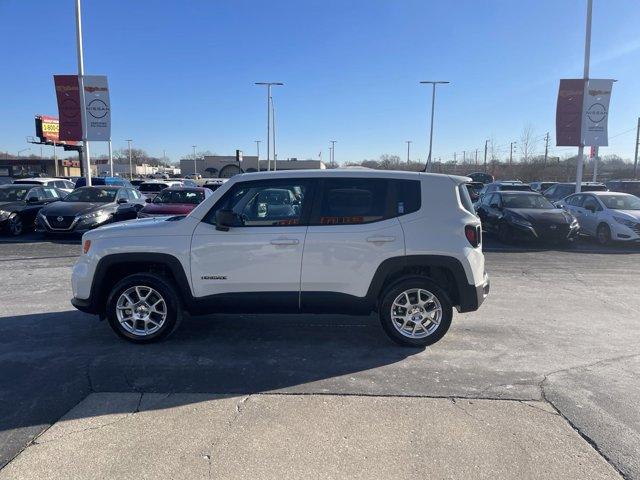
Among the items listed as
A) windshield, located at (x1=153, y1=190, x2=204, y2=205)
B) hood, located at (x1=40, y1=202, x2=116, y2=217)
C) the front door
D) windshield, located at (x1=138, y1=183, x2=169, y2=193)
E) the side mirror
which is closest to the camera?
the side mirror

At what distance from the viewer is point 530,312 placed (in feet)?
21.2

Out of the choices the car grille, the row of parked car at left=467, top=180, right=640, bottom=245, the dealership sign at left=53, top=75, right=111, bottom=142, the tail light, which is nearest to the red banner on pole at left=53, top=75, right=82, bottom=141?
the dealership sign at left=53, top=75, right=111, bottom=142

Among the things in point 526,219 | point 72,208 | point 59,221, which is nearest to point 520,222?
point 526,219

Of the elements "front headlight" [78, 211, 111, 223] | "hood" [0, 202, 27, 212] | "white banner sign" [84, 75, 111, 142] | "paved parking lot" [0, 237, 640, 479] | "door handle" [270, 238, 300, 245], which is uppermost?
"white banner sign" [84, 75, 111, 142]

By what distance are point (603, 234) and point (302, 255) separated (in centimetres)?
1200

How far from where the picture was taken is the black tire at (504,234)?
518 inches

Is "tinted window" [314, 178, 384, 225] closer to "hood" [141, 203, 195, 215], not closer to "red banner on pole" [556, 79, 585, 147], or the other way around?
"hood" [141, 203, 195, 215]

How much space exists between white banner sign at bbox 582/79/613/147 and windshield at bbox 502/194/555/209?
6016 millimetres

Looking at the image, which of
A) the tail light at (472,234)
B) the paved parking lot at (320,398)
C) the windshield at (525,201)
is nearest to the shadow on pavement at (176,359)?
the paved parking lot at (320,398)

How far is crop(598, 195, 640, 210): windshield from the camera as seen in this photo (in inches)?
542

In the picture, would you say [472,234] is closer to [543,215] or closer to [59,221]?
[543,215]

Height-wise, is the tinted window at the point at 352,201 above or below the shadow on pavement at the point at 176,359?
above

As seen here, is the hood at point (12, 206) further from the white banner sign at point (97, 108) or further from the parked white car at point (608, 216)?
the parked white car at point (608, 216)

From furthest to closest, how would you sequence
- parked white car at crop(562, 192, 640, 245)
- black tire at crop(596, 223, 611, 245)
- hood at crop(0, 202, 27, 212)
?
hood at crop(0, 202, 27, 212), black tire at crop(596, 223, 611, 245), parked white car at crop(562, 192, 640, 245)
